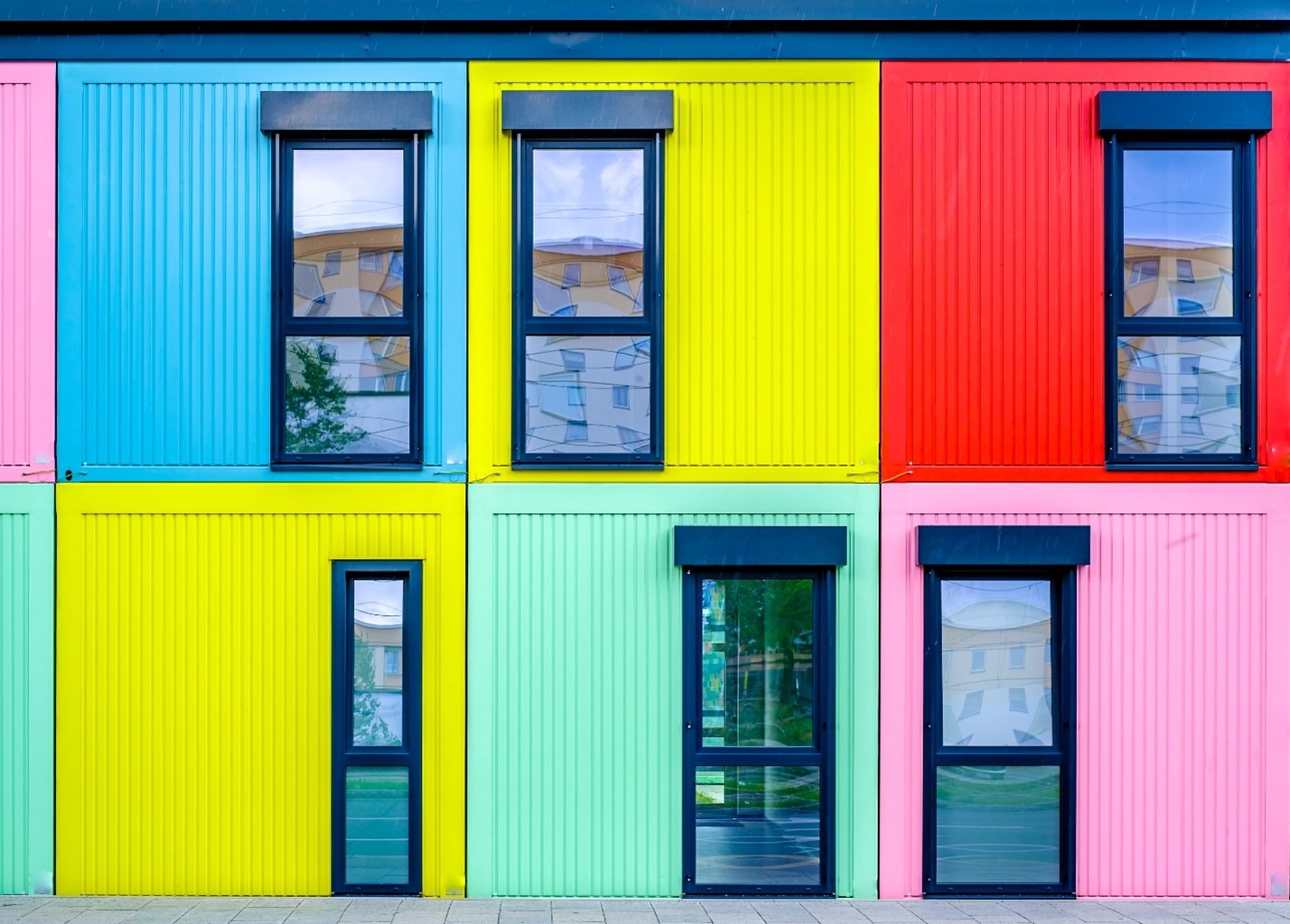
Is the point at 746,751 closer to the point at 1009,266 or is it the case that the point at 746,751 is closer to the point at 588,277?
the point at 588,277

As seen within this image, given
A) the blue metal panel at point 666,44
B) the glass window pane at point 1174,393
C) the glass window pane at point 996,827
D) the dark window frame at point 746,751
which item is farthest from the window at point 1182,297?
the dark window frame at point 746,751

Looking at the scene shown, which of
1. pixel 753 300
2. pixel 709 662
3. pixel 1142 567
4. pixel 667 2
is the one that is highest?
pixel 667 2

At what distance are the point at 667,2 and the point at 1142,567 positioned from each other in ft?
16.9

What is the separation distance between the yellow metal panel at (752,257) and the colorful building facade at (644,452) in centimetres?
3

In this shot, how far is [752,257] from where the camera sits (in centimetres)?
774

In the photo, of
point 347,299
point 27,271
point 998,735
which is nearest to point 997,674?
point 998,735

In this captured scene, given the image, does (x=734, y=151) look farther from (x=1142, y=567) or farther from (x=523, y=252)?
(x=1142, y=567)

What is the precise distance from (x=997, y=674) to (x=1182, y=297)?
295 cm

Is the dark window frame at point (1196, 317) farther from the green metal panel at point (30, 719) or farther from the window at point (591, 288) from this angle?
the green metal panel at point (30, 719)

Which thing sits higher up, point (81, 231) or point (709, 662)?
point (81, 231)

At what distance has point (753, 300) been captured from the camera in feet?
25.4

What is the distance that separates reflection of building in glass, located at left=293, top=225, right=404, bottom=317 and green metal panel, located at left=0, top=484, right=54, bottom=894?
224 centimetres

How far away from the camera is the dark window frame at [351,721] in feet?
24.8

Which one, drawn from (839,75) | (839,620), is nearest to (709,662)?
(839,620)
